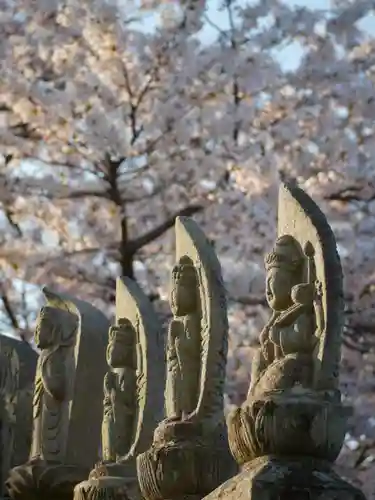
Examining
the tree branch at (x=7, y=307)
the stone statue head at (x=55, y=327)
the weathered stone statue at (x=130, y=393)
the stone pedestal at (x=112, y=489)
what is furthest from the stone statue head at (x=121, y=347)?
the tree branch at (x=7, y=307)

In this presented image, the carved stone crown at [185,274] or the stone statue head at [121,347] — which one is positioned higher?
the carved stone crown at [185,274]

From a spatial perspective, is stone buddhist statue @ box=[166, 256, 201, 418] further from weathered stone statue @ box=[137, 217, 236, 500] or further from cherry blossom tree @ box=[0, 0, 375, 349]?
cherry blossom tree @ box=[0, 0, 375, 349]

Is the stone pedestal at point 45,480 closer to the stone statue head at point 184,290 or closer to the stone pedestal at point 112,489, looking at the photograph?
the stone pedestal at point 112,489

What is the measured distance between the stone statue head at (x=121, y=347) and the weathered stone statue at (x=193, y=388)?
72 cm

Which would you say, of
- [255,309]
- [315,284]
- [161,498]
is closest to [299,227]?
[315,284]

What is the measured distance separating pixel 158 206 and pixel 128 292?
3897mm

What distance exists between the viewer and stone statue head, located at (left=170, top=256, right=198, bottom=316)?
6.07 m

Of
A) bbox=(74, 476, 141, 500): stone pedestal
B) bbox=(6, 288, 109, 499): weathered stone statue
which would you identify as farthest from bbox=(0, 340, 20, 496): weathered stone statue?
bbox=(74, 476, 141, 500): stone pedestal

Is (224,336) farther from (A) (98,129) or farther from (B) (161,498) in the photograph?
(A) (98,129)

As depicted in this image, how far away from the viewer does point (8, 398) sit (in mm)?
8844

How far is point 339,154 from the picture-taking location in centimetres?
1079

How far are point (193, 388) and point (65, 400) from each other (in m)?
2.02

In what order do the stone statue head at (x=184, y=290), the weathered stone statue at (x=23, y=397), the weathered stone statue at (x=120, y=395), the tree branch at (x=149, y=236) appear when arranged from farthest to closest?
the tree branch at (x=149, y=236) → the weathered stone statue at (x=23, y=397) → the weathered stone statue at (x=120, y=395) → the stone statue head at (x=184, y=290)

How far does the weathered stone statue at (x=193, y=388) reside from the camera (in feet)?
18.2
